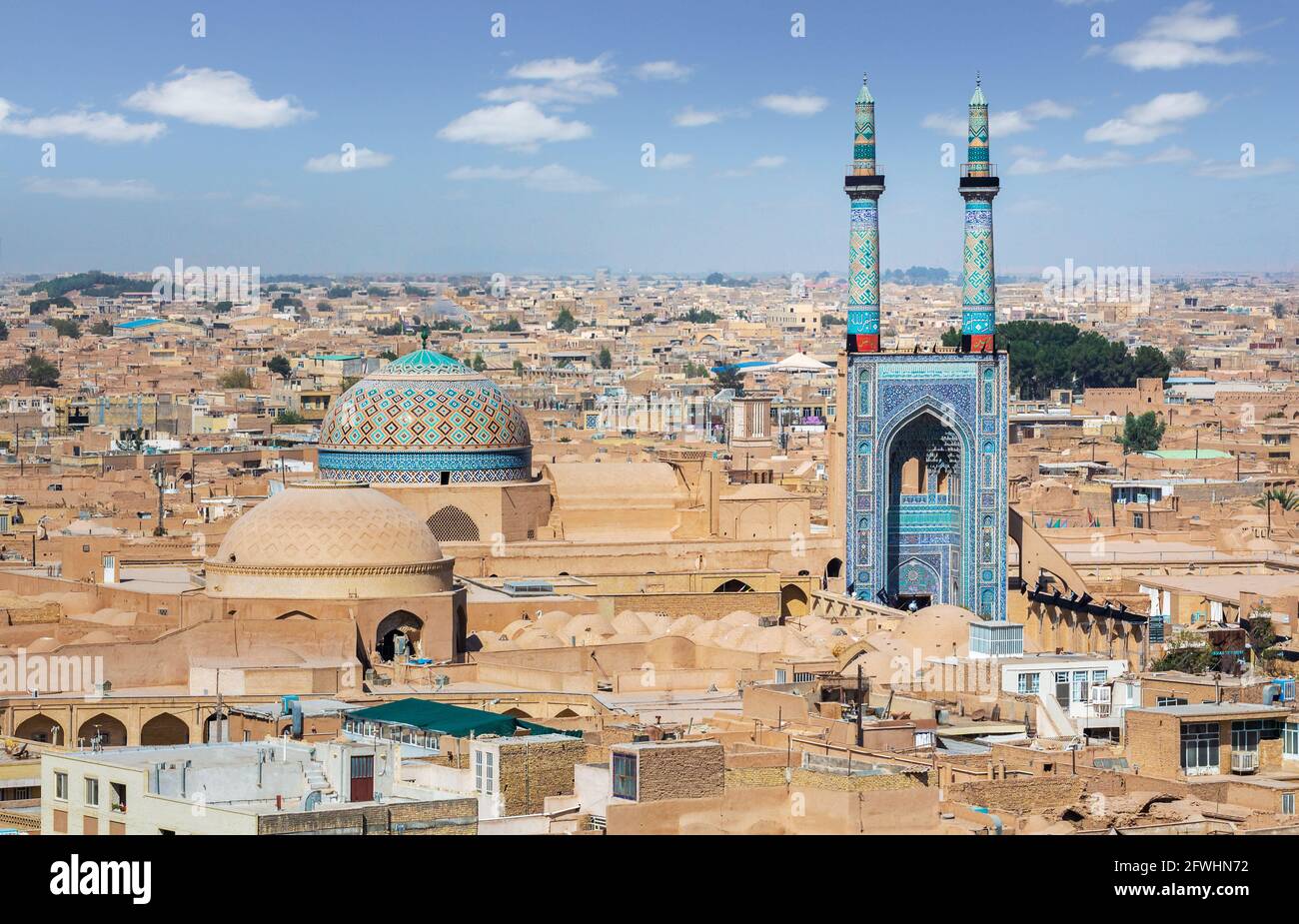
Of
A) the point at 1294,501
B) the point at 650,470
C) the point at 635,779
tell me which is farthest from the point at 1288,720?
the point at 1294,501

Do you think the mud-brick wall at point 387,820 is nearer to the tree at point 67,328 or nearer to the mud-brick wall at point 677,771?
the mud-brick wall at point 677,771

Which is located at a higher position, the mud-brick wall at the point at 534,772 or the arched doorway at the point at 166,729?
the mud-brick wall at the point at 534,772

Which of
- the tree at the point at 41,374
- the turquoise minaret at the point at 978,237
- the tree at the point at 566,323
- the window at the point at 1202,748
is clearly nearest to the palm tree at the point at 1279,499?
the turquoise minaret at the point at 978,237

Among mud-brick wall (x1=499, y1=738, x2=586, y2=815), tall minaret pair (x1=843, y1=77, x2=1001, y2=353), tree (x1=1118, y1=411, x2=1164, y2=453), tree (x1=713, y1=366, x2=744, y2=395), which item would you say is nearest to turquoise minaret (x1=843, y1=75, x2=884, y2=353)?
tall minaret pair (x1=843, y1=77, x2=1001, y2=353)

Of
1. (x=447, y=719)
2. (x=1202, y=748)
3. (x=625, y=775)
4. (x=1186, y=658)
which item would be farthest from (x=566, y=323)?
(x=625, y=775)

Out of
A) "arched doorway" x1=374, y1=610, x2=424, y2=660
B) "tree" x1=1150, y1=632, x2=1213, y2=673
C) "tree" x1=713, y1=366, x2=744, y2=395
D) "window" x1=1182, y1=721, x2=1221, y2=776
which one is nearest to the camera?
"window" x1=1182, y1=721, x2=1221, y2=776

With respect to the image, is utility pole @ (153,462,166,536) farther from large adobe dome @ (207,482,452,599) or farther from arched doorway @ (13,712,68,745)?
arched doorway @ (13,712,68,745)
